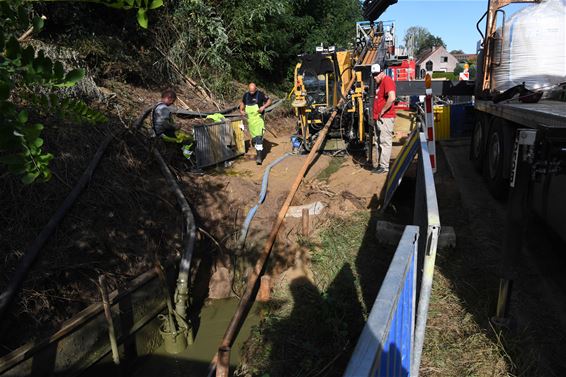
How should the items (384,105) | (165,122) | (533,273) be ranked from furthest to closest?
(384,105) < (165,122) < (533,273)

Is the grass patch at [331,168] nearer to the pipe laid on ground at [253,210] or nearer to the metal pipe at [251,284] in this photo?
the metal pipe at [251,284]

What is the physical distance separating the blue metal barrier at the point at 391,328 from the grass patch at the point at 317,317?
2.02 m

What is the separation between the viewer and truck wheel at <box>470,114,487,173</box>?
7534 mm

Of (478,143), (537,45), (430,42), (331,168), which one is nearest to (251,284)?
(331,168)

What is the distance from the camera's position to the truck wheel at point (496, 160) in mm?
5988

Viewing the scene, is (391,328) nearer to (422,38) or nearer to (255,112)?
(255,112)

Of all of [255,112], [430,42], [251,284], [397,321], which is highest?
[430,42]

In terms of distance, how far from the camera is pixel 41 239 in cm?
421

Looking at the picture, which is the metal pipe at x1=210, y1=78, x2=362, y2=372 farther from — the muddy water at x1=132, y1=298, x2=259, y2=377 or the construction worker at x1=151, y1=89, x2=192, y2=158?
the construction worker at x1=151, y1=89, x2=192, y2=158

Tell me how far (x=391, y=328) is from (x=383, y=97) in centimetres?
617

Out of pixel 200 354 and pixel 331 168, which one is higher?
pixel 331 168

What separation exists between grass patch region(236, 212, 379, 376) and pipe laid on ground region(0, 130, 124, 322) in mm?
2230

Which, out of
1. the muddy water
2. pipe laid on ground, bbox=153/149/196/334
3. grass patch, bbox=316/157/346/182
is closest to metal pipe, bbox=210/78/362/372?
the muddy water

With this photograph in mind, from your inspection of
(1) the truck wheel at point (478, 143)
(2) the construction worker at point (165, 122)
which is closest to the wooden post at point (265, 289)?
(2) the construction worker at point (165, 122)
